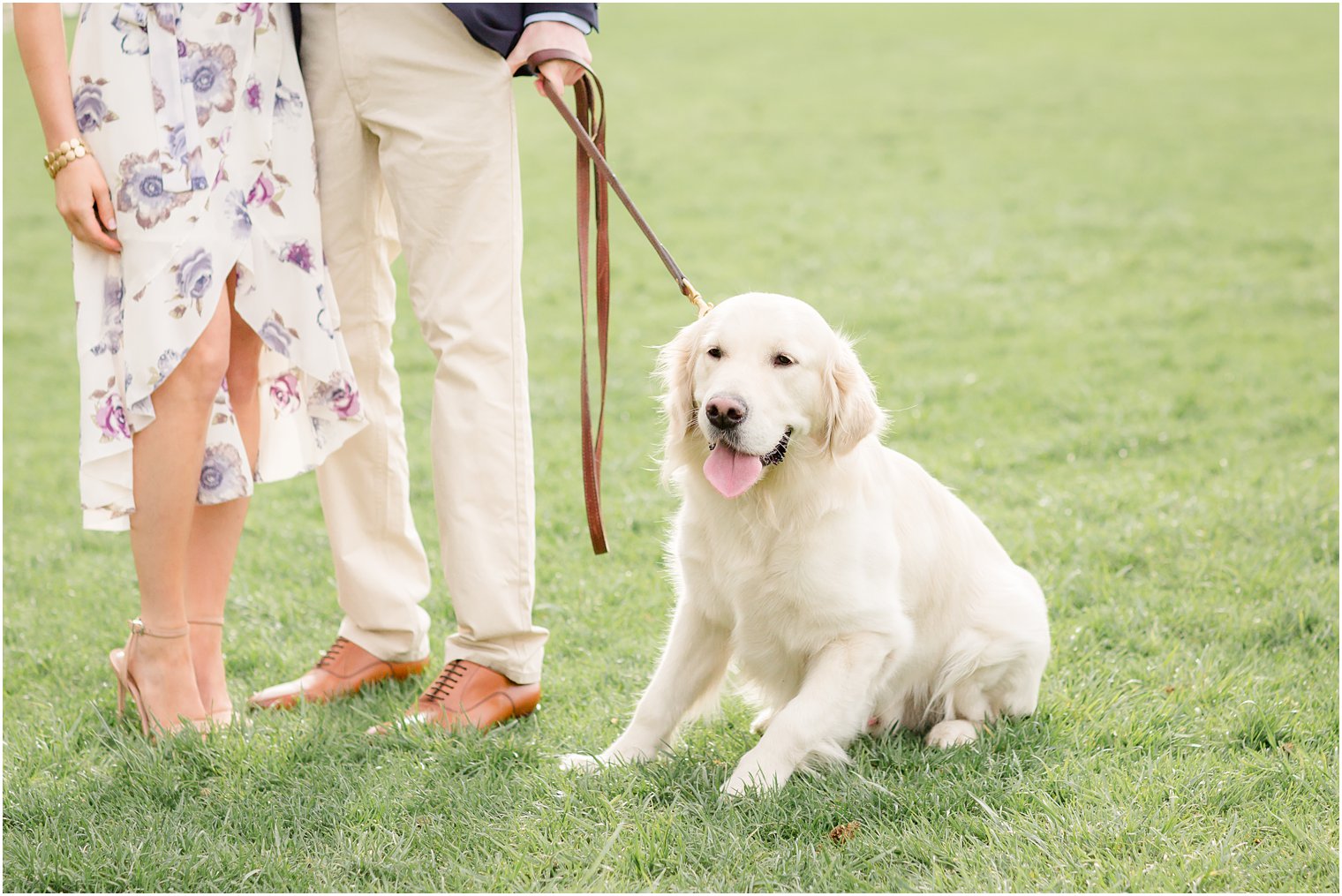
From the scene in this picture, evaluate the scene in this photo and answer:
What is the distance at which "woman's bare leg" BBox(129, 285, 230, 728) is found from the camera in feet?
9.52

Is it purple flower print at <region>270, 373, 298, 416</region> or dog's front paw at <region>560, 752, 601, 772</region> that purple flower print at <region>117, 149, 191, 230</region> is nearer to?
purple flower print at <region>270, 373, 298, 416</region>

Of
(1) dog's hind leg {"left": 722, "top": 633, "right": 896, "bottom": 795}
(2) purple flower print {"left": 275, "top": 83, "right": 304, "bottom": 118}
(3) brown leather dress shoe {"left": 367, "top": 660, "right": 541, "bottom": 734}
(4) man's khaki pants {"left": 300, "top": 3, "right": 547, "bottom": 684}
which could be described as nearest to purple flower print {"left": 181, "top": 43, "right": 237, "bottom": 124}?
(2) purple flower print {"left": 275, "top": 83, "right": 304, "bottom": 118}

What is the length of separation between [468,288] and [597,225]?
337mm

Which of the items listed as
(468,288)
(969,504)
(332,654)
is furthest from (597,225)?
(969,504)

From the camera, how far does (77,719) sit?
3.11 m

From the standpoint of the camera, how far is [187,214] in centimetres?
285

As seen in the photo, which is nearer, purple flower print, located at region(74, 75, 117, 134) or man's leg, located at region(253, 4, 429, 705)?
purple flower print, located at region(74, 75, 117, 134)

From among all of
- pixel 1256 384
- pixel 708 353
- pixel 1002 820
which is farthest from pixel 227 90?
pixel 1256 384

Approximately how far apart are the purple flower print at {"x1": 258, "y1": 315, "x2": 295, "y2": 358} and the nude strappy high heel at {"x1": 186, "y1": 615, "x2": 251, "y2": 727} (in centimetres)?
69

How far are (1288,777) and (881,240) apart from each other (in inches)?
277

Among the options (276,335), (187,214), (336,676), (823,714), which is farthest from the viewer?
(336,676)

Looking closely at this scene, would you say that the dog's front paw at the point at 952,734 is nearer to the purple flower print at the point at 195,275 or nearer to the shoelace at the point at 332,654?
the shoelace at the point at 332,654

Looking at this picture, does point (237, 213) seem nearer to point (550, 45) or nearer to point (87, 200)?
point (87, 200)

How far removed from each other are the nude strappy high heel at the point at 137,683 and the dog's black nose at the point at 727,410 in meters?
1.39
